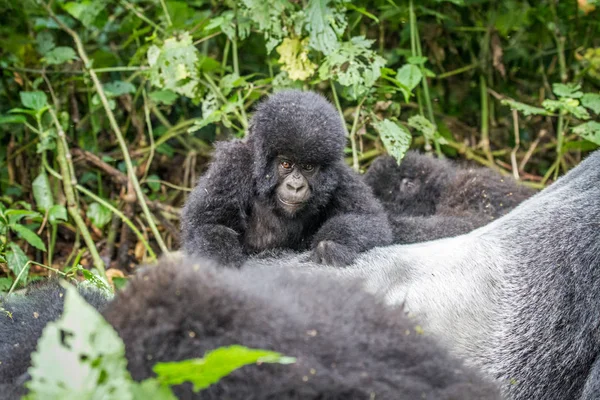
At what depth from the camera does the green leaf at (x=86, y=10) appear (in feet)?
12.7

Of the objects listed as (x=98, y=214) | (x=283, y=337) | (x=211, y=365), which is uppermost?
(x=211, y=365)

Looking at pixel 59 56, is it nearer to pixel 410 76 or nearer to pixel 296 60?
pixel 296 60

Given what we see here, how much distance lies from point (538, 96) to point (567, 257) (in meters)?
2.92

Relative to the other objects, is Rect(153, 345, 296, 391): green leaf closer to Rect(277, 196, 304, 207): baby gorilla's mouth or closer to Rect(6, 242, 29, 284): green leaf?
Rect(277, 196, 304, 207): baby gorilla's mouth

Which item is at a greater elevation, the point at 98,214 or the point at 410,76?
the point at 410,76

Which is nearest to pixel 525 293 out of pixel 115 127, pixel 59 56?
pixel 115 127

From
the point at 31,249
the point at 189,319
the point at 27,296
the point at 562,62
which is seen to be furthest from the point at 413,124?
the point at 189,319

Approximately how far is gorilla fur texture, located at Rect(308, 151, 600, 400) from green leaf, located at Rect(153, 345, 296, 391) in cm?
78

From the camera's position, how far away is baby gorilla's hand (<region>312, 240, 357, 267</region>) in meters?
2.42

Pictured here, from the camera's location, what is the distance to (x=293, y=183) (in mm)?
2666

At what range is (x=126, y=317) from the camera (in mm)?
1361

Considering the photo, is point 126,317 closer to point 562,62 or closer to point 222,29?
point 222,29

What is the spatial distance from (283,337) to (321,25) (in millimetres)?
2191

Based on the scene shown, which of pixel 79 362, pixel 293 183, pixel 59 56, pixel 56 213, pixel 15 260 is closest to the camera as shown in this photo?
pixel 79 362
